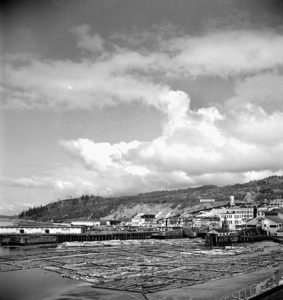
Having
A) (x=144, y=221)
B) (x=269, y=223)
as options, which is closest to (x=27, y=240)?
(x=269, y=223)

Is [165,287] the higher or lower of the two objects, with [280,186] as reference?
lower

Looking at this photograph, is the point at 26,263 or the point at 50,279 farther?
the point at 26,263

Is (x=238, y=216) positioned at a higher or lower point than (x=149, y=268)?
higher

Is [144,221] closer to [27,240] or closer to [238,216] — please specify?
[238,216]

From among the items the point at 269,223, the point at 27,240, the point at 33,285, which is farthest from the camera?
the point at 269,223

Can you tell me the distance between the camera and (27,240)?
65000 mm

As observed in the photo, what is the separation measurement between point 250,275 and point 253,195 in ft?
499

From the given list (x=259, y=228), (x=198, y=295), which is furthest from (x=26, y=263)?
(x=259, y=228)

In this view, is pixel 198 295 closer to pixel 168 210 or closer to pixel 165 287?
pixel 165 287

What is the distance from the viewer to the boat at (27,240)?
64156mm

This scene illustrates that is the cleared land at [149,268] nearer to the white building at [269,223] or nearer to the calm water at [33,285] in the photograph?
the calm water at [33,285]

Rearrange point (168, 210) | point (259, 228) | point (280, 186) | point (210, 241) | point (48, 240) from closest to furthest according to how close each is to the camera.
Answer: point (210, 241) < point (48, 240) < point (259, 228) < point (168, 210) < point (280, 186)

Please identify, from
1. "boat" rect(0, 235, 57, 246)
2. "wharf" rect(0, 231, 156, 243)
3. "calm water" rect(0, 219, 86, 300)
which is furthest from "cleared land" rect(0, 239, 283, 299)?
"wharf" rect(0, 231, 156, 243)

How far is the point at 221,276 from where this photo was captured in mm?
29906
